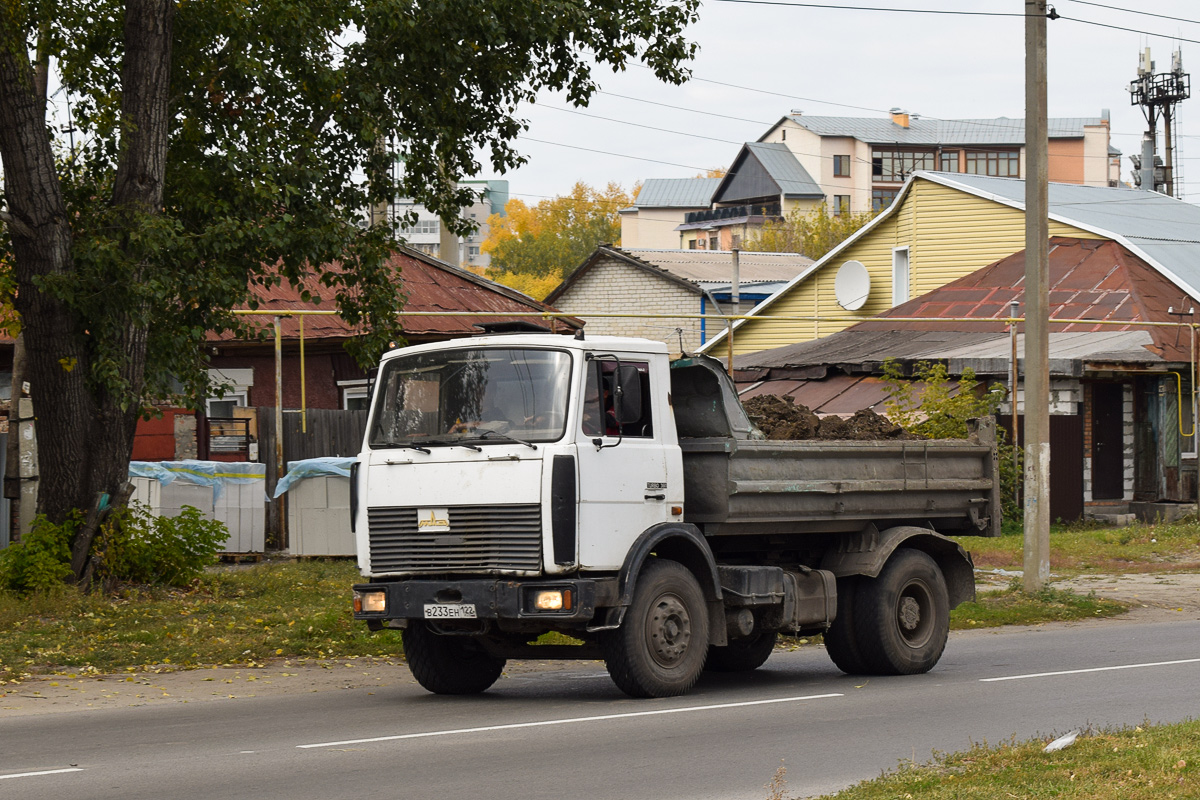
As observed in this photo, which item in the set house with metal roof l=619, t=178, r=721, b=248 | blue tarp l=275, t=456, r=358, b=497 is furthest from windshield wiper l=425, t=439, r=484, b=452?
house with metal roof l=619, t=178, r=721, b=248

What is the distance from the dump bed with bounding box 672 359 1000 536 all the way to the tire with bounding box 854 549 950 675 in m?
0.45

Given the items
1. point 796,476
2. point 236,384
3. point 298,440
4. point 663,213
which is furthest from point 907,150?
point 796,476

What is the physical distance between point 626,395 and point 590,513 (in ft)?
2.85

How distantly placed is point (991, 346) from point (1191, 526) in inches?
203

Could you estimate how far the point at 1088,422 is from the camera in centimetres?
2961

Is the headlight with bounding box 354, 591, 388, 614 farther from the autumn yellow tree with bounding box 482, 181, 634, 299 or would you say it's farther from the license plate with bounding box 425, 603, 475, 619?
the autumn yellow tree with bounding box 482, 181, 634, 299

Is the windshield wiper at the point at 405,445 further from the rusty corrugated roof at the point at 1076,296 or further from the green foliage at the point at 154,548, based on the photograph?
the rusty corrugated roof at the point at 1076,296

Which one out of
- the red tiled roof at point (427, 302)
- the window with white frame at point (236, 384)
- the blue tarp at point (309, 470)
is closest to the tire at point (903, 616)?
the blue tarp at point (309, 470)

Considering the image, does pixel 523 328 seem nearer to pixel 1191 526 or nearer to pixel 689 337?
pixel 1191 526

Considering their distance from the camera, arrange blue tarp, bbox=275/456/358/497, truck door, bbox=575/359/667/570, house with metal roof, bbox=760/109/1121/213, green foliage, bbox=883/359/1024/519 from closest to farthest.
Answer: truck door, bbox=575/359/667/570 < blue tarp, bbox=275/456/358/497 < green foliage, bbox=883/359/1024/519 < house with metal roof, bbox=760/109/1121/213

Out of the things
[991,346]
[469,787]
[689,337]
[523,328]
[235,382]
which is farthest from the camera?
[689,337]

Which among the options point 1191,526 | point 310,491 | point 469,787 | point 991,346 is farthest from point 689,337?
point 469,787

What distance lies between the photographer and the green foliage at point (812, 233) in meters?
85.6

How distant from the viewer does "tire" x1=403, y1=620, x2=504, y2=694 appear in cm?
1121
